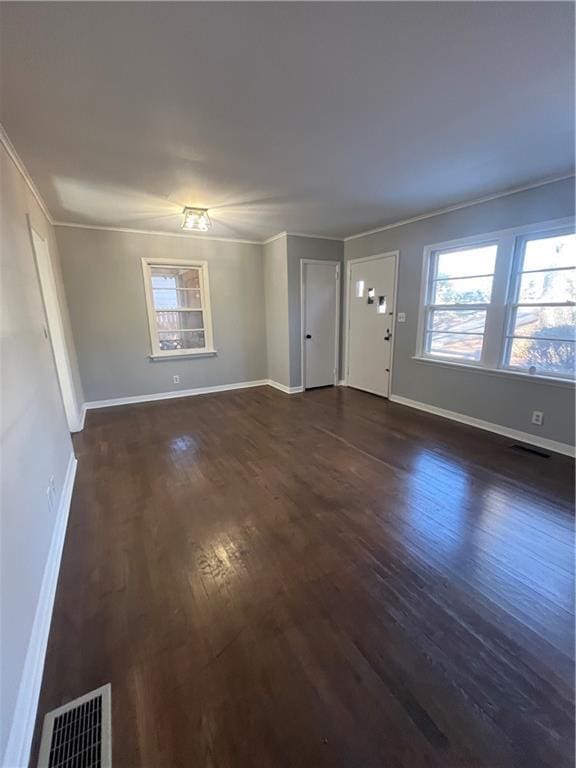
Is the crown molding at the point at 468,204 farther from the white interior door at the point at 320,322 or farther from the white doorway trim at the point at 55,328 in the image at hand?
the white doorway trim at the point at 55,328

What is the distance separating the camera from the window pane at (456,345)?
12.2ft

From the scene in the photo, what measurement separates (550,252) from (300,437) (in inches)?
119

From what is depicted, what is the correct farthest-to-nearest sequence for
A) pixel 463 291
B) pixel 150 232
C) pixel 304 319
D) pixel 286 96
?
pixel 304 319 → pixel 150 232 → pixel 463 291 → pixel 286 96

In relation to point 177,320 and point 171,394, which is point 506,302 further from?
point 171,394

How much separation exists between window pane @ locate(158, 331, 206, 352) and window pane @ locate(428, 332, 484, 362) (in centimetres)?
350

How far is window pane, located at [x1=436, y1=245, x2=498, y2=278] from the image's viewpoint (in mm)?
3475

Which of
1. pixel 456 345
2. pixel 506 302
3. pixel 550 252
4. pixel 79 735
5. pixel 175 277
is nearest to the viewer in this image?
pixel 79 735

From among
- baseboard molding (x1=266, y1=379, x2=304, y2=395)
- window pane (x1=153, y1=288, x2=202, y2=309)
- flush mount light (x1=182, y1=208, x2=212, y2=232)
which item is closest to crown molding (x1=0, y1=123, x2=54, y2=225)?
flush mount light (x1=182, y1=208, x2=212, y2=232)

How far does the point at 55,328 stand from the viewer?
342cm

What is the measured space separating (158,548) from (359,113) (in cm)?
288

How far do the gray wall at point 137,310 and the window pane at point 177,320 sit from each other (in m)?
0.22

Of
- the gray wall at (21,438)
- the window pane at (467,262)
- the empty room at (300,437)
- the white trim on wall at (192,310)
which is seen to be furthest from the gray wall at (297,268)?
the gray wall at (21,438)

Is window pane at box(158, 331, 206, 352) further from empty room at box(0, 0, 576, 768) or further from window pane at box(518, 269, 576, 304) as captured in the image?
window pane at box(518, 269, 576, 304)

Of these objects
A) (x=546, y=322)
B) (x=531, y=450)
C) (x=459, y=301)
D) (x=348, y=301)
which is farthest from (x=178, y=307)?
(x=531, y=450)
